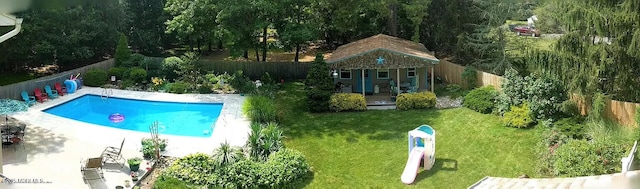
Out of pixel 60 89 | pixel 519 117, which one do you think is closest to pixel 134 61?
pixel 60 89

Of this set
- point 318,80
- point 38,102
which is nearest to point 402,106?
point 318,80

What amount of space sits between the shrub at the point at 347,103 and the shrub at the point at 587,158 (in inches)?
299

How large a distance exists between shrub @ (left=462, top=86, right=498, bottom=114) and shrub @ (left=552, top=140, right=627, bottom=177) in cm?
550

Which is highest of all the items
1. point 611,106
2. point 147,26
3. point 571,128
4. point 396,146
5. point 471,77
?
point 147,26

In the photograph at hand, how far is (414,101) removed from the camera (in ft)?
67.5

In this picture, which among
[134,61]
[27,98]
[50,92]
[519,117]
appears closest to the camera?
[519,117]

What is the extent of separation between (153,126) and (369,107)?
7.07m

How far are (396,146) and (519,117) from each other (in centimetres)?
386

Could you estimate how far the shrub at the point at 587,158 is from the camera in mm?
12922

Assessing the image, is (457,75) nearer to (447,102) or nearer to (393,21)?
(447,102)

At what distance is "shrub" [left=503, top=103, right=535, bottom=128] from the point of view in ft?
57.9

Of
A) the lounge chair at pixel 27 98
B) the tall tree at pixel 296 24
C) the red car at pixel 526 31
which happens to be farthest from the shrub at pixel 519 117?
the lounge chair at pixel 27 98

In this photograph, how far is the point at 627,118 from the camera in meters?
15.1

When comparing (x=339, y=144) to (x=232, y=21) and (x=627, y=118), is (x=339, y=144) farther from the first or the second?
(x=232, y=21)
